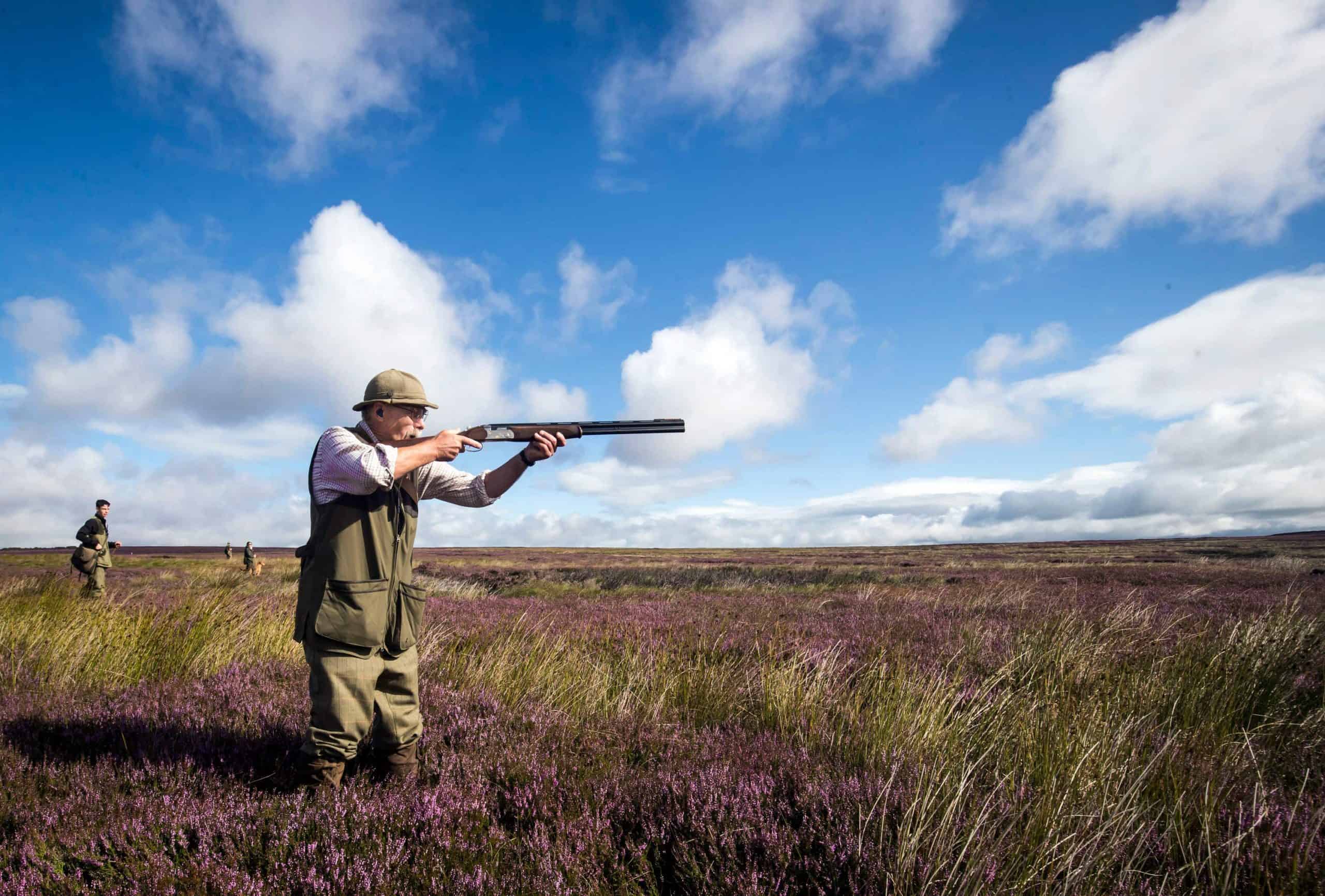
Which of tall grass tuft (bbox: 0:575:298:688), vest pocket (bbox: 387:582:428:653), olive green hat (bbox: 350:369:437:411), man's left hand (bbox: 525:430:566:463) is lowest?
A: tall grass tuft (bbox: 0:575:298:688)

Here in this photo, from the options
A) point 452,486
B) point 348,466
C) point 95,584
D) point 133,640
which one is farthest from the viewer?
point 95,584

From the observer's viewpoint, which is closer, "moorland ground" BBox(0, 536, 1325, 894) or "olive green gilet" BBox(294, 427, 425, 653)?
"moorland ground" BBox(0, 536, 1325, 894)

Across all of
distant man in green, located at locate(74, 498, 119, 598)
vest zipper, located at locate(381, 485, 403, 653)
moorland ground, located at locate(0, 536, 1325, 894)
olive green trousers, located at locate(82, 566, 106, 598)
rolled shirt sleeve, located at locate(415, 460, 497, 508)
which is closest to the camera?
moorland ground, located at locate(0, 536, 1325, 894)

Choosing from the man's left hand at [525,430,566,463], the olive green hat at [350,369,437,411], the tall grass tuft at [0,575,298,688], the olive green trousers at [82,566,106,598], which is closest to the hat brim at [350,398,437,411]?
Result: the olive green hat at [350,369,437,411]

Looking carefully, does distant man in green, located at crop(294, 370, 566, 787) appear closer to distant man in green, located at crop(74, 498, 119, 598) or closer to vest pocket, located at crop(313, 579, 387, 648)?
vest pocket, located at crop(313, 579, 387, 648)

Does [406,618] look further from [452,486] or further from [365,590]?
[452,486]

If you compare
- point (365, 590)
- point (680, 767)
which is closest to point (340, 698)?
point (365, 590)

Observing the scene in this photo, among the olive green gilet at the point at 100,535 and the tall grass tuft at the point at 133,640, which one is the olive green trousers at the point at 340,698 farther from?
the olive green gilet at the point at 100,535

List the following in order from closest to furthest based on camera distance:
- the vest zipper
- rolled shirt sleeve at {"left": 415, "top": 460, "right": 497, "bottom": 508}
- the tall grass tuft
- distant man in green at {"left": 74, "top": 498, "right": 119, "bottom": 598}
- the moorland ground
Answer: the moorland ground
the vest zipper
rolled shirt sleeve at {"left": 415, "top": 460, "right": 497, "bottom": 508}
the tall grass tuft
distant man in green at {"left": 74, "top": 498, "right": 119, "bottom": 598}

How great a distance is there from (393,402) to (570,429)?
1.47m

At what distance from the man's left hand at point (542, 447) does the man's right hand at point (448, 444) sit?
612 millimetres

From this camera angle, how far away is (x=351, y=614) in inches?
123

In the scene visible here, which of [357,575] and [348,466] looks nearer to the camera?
[348,466]

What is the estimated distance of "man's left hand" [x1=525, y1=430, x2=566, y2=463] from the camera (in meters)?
4.31
